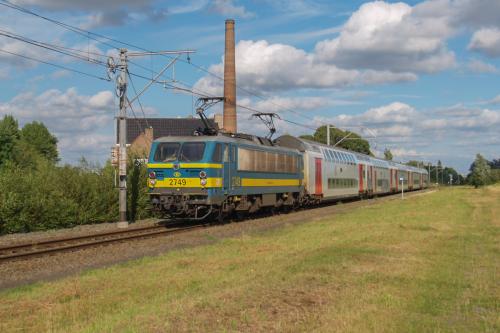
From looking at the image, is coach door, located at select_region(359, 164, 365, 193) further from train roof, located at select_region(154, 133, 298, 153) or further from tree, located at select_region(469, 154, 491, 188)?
tree, located at select_region(469, 154, 491, 188)

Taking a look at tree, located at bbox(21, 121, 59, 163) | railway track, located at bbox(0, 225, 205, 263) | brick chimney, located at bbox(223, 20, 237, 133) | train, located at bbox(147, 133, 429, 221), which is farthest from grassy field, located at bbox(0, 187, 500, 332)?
tree, located at bbox(21, 121, 59, 163)

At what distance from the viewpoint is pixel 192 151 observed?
22.3m

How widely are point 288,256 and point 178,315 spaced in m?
6.34

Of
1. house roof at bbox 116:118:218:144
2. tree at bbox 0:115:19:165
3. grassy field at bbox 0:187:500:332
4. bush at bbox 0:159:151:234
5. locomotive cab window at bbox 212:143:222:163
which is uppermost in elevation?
house roof at bbox 116:118:218:144

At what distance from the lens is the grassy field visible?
760cm

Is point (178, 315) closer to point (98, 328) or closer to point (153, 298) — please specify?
point (98, 328)

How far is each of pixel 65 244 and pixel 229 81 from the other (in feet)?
98.6

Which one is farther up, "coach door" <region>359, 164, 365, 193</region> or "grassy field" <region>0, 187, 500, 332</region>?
"coach door" <region>359, 164, 365, 193</region>

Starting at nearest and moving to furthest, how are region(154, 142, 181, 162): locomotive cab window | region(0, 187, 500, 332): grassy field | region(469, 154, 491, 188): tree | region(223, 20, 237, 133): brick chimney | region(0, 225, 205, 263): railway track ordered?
region(0, 187, 500, 332): grassy field, region(0, 225, 205, 263): railway track, region(154, 142, 181, 162): locomotive cab window, region(223, 20, 237, 133): brick chimney, region(469, 154, 491, 188): tree

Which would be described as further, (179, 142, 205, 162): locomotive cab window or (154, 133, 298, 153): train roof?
(154, 133, 298, 153): train roof

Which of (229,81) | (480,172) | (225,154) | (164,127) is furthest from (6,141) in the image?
(480,172)

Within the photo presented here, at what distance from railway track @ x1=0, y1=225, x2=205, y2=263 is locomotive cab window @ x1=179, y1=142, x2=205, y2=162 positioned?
262 centimetres

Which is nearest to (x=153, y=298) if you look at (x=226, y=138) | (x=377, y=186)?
(x=226, y=138)

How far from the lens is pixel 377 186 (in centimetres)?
5512
